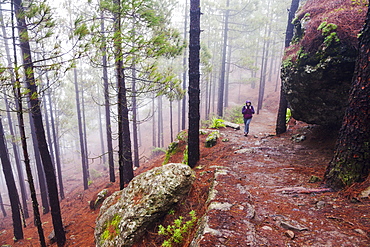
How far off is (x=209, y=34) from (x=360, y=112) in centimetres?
2306

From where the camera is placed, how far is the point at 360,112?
134 inches

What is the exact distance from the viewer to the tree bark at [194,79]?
601 cm

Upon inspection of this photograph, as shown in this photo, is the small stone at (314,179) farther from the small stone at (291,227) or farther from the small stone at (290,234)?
the small stone at (290,234)

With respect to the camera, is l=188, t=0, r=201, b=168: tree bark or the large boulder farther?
l=188, t=0, r=201, b=168: tree bark

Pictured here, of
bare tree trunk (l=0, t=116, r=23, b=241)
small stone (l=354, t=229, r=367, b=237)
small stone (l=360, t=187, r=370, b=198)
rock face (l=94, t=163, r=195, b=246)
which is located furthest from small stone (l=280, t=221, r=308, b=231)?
bare tree trunk (l=0, t=116, r=23, b=241)

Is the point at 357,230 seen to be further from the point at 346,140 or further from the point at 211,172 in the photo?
the point at 211,172

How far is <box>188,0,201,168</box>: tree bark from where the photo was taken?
601cm

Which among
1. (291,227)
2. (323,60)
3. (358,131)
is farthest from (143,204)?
(323,60)

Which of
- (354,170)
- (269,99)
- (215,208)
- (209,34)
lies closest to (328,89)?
(354,170)

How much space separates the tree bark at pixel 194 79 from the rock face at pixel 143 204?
6.30ft

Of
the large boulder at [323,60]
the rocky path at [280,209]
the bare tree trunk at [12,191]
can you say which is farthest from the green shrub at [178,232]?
the bare tree trunk at [12,191]

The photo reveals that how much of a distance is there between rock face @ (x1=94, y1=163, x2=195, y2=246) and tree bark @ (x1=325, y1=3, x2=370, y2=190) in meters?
3.29

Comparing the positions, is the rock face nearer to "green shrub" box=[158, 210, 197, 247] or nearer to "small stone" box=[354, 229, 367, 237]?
"green shrub" box=[158, 210, 197, 247]

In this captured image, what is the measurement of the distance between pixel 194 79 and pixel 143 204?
419 centimetres
